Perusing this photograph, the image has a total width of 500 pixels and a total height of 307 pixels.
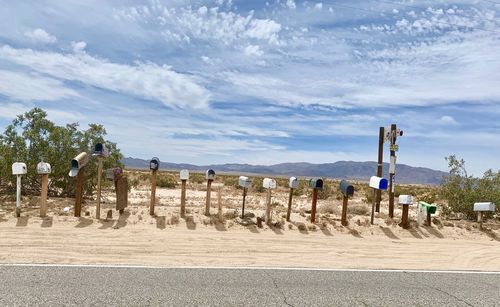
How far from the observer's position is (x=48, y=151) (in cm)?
1382

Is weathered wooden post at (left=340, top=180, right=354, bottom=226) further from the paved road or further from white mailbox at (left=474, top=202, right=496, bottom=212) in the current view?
the paved road

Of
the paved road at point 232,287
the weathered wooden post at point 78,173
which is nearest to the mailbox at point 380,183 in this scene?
the paved road at point 232,287

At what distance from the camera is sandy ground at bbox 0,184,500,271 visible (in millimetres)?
7645

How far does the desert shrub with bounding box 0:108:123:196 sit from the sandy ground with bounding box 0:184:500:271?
6.61ft

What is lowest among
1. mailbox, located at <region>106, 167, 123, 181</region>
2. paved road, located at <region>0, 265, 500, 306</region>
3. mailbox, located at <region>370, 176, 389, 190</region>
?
paved road, located at <region>0, 265, 500, 306</region>

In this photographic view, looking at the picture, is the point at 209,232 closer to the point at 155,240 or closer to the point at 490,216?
the point at 155,240

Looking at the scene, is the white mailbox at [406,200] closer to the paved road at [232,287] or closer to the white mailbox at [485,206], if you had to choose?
the white mailbox at [485,206]

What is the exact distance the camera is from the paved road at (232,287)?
5199 millimetres

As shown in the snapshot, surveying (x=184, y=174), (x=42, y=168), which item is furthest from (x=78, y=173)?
(x=184, y=174)

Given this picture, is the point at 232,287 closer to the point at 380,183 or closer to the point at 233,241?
the point at 233,241

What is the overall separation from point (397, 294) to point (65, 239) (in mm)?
5893

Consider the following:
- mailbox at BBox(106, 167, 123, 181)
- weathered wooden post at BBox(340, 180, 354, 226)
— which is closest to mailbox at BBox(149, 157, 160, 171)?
mailbox at BBox(106, 167, 123, 181)

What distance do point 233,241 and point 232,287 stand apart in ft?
10.4

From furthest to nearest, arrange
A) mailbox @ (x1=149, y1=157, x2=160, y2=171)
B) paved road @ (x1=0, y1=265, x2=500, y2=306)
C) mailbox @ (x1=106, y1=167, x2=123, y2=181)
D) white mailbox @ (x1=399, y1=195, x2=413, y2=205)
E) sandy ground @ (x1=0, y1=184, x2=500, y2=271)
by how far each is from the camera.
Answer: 1. white mailbox @ (x1=399, y1=195, x2=413, y2=205)
2. mailbox @ (x1=149, y1=157, x2=160, y2=171)
3. mailbox @ (x1=106, y1=167, x2=123, y2=181)
4. sandy ground @ (x1=0, y1=184, x2=500, y2=271)
5. paved road @ (x1=0, y1=265, x2=500, y2=306)
